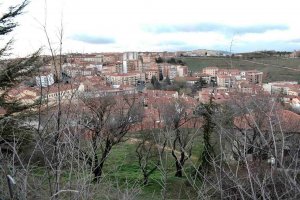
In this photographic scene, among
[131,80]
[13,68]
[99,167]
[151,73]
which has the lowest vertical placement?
[131,80]

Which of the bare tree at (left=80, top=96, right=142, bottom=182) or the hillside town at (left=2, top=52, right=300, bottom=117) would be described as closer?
the hillside town at (left=2, top=52, right=300, bottom=117)

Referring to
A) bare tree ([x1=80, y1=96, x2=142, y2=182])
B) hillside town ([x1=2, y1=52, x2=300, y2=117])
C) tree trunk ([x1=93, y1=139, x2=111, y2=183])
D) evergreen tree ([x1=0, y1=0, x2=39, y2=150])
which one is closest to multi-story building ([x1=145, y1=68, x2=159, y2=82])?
hillside town ([x1=2, y1=52, x2=300, y2=117])

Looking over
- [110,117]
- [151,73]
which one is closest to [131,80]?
[151,73]

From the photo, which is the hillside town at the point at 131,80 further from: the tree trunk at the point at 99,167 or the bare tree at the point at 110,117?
the tree trunk at the point at 99,167

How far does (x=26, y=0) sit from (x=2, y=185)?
870 cm

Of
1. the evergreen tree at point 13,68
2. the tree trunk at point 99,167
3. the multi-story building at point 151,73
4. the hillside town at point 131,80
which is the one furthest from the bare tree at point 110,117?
the multi-story building at point 151,73

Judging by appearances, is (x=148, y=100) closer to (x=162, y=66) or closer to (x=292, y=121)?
(x=292, y=121)

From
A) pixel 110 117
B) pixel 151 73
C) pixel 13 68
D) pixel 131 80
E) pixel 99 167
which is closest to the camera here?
pixel 13 68

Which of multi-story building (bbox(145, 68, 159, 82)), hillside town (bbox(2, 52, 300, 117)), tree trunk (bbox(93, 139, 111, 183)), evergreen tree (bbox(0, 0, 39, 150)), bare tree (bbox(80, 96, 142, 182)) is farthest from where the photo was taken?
multi-story building (bbox(145, 68, 159, 82))

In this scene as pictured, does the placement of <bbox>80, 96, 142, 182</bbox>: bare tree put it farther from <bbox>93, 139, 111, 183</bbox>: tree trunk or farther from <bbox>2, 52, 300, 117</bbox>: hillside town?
<bbox>2, 52, 300, 117</bbox>: hillside town

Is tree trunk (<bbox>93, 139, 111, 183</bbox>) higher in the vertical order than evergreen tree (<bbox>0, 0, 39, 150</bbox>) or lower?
lower

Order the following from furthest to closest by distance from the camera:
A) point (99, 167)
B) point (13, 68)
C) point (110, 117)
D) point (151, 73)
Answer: point (151, 73) → point (110, 117) → point (99, 167) → point (13, 68)

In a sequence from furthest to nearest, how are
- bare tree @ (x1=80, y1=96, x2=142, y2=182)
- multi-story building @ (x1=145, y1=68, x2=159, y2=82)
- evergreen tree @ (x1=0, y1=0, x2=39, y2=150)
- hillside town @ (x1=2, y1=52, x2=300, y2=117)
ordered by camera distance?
multi-story building @ (x1=145, y1=68, x2=159, y2=82), bare tree @ (x1=80, y1=96, x2=142, y2=182), evergreen tree @ (x1=0, y1=0, x2=39, y2=150), hillside town @ (x1=2, y1=52, x2=300, y2=117)

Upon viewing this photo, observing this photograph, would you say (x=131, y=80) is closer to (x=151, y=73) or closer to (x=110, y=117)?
(x=151, y=73)
